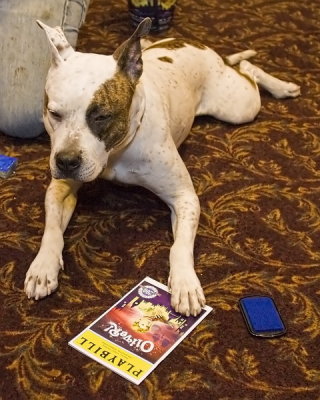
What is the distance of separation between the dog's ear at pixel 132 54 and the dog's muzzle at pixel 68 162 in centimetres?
33

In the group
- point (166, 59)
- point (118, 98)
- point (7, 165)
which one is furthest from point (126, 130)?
point (7, 165)

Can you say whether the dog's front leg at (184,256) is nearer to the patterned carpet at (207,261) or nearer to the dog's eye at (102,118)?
the patterned carpet at (207,261)

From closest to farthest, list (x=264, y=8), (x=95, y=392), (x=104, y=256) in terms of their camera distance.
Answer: (x=95, y=392) < (x=104, y=256) < (x=264, y=8)

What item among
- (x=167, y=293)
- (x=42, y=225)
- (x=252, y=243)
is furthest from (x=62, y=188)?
(x=252, y=243)

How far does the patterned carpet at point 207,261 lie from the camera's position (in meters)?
1.80

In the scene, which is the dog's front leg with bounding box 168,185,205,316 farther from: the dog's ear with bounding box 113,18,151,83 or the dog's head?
the dog's ear with bounding box 113,18,151,83

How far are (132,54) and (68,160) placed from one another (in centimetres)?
41

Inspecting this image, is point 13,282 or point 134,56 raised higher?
point 134,56

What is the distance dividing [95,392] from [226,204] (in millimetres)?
1049

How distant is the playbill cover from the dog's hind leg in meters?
1.61

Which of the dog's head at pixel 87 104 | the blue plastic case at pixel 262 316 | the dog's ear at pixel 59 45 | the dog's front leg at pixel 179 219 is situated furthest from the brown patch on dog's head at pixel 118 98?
the blue plastic case at pixel 262 316

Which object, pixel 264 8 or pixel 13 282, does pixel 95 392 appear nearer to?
pixel 13 282

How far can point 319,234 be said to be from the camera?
238cm

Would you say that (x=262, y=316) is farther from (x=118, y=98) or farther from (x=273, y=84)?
(x=273, y=84)
